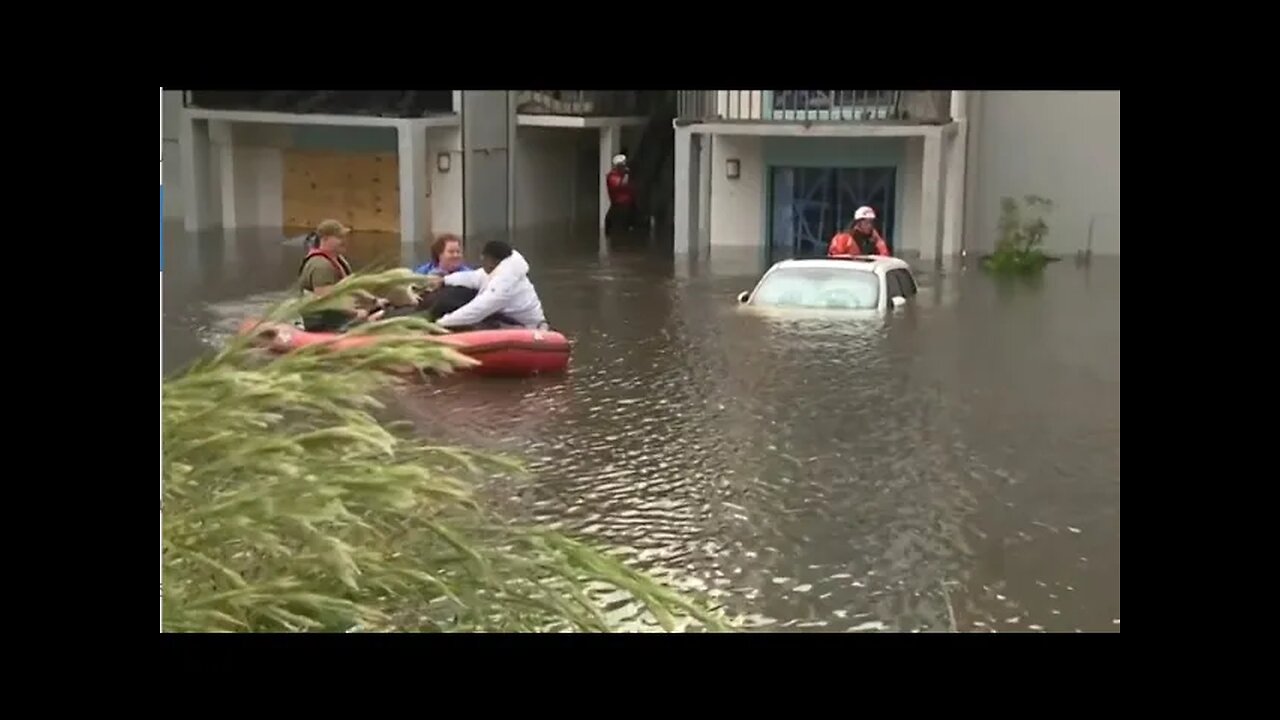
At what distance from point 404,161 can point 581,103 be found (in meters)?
2.83

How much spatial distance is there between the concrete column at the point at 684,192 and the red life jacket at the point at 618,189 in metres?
1.68

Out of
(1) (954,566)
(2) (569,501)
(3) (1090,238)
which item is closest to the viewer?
(1) (954,566)

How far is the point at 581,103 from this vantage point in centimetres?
2455

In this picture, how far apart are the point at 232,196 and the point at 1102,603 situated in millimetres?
20554

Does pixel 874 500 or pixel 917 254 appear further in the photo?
pixel 917 254

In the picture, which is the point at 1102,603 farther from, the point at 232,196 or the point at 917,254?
the point at 232,196

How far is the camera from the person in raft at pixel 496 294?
39.3 feet

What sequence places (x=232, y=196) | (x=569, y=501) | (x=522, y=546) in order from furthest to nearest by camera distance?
1. (x=232, y=196)
2. (x=569, y=501)
3. (x=522, y=546)

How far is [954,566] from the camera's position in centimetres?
781

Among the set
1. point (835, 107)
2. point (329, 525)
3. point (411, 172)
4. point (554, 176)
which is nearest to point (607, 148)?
point (554, 176)

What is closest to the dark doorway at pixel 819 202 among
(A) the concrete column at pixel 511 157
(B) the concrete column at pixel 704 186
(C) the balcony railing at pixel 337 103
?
(B) the concrete column at pixel 704 186

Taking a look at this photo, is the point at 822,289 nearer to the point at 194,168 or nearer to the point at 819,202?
the point at 819,202

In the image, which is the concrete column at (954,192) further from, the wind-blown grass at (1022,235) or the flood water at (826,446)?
the flood water at (826,446)

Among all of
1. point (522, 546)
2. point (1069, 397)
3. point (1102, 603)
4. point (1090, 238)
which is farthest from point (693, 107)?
point (522, 546)
